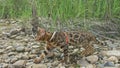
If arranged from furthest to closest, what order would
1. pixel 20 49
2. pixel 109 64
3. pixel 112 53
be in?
1. pixel 20 49
2. pixel 112 53
3. pixel 109 64

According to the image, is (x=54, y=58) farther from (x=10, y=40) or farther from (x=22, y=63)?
(x=10, y=40)

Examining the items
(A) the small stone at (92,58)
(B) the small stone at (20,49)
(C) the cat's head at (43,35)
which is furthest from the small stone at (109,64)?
(B) the small stone at (20,49)

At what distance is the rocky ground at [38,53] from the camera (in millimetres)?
2768

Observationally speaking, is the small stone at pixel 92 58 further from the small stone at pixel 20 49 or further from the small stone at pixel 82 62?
the small stone at pixel 20 49

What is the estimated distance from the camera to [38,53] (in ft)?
9.82

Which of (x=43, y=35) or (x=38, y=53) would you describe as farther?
(x=43, y=35)

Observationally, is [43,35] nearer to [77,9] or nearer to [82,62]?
[77,9]

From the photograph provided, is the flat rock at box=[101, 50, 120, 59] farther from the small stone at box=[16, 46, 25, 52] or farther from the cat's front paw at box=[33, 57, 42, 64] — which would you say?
the small stone at box=[16, 46, 25, 52]

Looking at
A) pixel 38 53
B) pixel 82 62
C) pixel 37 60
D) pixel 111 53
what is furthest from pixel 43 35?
pixel 111 53

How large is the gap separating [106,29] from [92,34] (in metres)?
0.25

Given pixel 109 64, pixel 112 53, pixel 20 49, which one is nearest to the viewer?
pixel 109 64

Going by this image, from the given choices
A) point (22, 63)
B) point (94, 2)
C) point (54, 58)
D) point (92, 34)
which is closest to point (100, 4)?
point (94, 2)

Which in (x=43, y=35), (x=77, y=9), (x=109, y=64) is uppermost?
(x=77, y=9)

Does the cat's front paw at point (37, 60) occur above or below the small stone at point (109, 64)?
above
